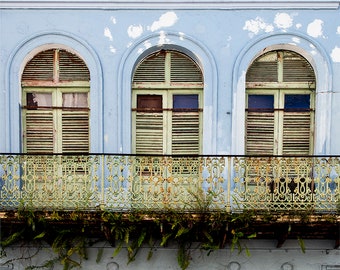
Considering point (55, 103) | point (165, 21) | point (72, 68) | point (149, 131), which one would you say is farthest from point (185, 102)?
point (55, 103)

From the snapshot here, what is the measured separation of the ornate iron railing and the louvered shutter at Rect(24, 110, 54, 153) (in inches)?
30.7

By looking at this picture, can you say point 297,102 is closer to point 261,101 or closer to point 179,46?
point 261,101

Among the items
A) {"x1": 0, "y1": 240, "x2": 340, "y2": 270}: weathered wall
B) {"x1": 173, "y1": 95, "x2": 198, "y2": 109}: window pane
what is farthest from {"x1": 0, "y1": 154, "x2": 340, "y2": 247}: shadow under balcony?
{"x1": 173, "y1": 95, "x2": 198, "y2": 109}: window pane

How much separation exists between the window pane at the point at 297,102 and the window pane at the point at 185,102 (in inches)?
68.8

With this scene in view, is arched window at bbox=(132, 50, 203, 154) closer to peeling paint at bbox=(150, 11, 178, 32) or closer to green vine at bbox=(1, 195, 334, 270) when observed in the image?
peeling paint at bbox=(150, 11, 178, 32)

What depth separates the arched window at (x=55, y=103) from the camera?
8781mm

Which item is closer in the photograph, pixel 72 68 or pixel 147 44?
pixel 147 44

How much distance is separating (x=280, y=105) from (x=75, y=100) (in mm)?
3898

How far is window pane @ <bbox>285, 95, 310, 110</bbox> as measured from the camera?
8789mm

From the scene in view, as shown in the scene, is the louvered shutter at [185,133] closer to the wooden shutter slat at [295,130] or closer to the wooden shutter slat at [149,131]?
the wooden shutter slat at [149,131]

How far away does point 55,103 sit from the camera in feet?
29.0
